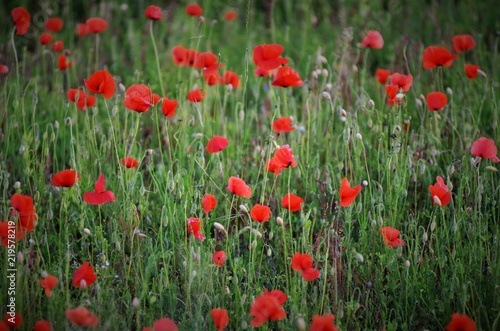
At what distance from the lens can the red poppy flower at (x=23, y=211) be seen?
6.97 ft

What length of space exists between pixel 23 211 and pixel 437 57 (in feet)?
6.11

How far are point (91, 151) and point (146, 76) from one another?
1.22 metres

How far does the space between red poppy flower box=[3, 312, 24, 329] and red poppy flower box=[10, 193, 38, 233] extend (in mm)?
319

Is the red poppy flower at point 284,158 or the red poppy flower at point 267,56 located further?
the red poppy flower at point 267,56

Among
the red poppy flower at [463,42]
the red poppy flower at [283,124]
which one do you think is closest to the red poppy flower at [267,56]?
the red poppy flower at [283,124]

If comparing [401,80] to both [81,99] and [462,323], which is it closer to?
[462,323]

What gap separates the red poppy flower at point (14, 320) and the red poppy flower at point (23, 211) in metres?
0.32

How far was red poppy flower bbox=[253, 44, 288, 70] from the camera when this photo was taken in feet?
8.52

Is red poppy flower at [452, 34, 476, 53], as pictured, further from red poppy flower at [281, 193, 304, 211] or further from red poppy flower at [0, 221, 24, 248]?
red poppy flower at [0, 221, 24, 248]

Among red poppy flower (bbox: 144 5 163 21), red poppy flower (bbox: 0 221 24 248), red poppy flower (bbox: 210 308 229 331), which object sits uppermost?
red poppy flower (bbox: 144 5 163 21)

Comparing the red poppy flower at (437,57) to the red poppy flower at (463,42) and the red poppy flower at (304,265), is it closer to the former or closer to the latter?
the red poppy flower at (463,42)

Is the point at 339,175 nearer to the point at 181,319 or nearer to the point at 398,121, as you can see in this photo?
the point at 398,121

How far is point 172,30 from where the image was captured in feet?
16.0

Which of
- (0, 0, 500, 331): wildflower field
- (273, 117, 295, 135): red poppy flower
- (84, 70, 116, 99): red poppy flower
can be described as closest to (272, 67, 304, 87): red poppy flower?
(0, 0, 500, 331): wildflower field
